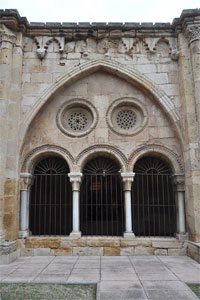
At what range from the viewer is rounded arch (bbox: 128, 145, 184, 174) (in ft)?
25.7

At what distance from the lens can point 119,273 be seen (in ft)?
18.6

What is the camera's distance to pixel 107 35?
8312mm

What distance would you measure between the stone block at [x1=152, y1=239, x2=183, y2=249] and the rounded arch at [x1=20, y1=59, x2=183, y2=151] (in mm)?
2900

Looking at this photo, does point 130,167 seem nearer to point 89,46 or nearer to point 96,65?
point 96,65

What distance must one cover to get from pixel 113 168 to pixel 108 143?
103 cm

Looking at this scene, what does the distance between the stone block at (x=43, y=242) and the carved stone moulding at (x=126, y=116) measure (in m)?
3.70

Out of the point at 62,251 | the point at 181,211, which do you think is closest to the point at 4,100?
the point at 62,251

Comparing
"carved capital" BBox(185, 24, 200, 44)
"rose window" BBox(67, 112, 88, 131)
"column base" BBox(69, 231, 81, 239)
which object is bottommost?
"column base" BBox(69, 231, 81, 239)

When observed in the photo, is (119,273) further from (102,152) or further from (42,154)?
(42,154)

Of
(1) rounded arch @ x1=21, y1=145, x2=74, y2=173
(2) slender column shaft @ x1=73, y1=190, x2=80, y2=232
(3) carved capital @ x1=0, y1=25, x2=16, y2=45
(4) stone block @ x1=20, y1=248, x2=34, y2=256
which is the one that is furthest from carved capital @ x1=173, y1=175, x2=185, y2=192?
(3) carved capital @ x1=0, y1=25, x2=16, y2=45

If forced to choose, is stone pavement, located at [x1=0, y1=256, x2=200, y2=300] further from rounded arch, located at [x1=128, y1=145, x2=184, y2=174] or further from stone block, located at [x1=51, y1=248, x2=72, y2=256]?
rounded arch, located at [x1=128, y1=145, x2=184, y2=174]

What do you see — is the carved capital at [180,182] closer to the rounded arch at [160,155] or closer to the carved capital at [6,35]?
the rounded arch at [160,155]

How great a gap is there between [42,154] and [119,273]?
162 inches

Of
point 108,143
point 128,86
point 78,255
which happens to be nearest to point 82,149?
point 108,143
